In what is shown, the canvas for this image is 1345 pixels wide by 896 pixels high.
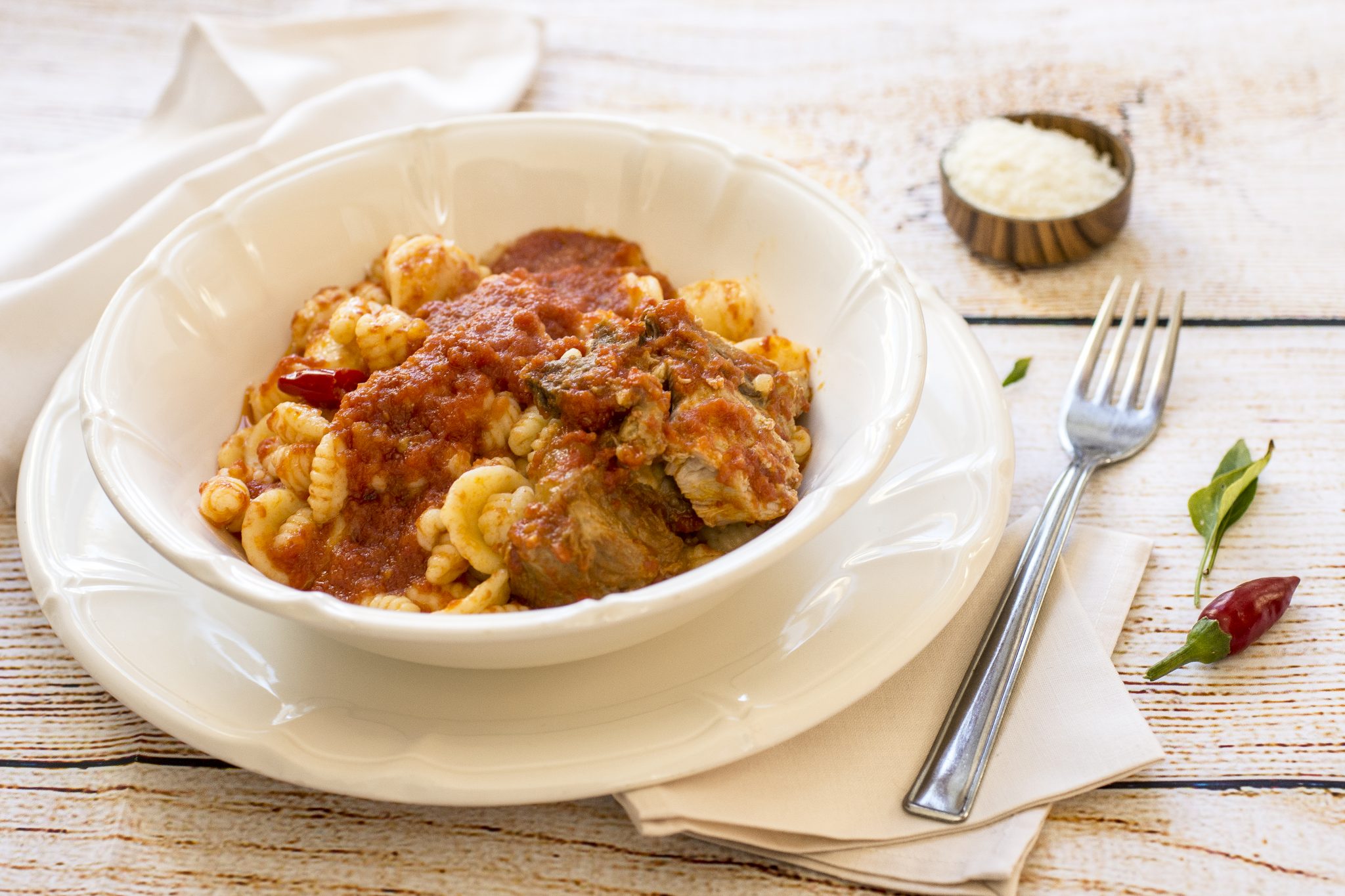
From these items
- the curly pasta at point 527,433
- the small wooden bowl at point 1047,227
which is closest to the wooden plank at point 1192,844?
the curly pasta at point 527,433

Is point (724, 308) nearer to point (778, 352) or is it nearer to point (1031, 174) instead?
point (778, 352)

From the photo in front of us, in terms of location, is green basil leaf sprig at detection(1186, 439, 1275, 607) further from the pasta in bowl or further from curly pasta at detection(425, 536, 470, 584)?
curly pasta at detection(425, 536, 470, 584)

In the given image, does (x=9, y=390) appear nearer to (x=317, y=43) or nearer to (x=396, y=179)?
(x=396, y=179)

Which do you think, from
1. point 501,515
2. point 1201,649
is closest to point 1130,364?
point 1201,649

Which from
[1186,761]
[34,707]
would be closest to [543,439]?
[34,707]

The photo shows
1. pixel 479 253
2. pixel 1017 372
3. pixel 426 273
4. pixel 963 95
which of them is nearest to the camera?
pixel 426 273

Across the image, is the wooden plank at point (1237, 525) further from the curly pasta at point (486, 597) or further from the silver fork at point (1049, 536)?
the curly pasta at point (486, 597)

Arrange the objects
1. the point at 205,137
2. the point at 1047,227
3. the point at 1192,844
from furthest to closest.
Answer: the point at 205,137
the point at 1047,227
the point at 1192,844

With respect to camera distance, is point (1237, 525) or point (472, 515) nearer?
point (472, 515)

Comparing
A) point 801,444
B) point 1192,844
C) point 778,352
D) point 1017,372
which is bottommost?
point 1192,844
